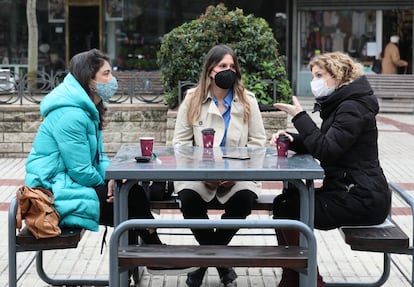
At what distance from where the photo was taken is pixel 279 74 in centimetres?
1050

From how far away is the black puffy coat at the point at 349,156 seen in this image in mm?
4777

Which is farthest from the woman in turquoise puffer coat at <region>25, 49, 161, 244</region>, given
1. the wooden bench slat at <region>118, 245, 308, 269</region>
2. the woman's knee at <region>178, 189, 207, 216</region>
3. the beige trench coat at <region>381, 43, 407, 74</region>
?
the beige trench coat at <region>381, 43, 407, 74</region>

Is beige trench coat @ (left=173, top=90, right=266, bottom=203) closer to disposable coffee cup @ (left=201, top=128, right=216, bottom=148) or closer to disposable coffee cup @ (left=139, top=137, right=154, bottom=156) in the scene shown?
disposable coffee cup @ (left=201, top=128, right=216, bottom=148)

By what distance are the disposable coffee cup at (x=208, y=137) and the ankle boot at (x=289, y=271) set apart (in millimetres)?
727

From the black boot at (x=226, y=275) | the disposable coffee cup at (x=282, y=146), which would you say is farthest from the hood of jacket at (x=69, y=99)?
the black boot at (x=226, y=275)

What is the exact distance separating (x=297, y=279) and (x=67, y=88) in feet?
6.06

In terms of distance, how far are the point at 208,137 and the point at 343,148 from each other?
90 centimetres

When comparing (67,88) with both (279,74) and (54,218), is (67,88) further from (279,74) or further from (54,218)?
(279,74)

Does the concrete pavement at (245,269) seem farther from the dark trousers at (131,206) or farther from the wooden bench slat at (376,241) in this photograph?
the wooden bench slat at (376,241)

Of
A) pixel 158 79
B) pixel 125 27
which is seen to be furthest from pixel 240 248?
pixel 125 27

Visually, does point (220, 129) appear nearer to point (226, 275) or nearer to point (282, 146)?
point (282, 146)

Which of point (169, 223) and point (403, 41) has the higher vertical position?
point (403, 41)

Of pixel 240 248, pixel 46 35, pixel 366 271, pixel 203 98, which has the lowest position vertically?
pixel 366 271

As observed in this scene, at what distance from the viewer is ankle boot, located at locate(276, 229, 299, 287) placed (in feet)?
16.1
